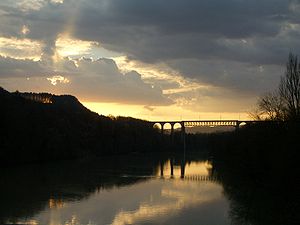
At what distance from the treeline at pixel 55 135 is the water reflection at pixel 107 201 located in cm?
1958

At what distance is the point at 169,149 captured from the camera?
6156 inches

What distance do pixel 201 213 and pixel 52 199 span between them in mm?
10758

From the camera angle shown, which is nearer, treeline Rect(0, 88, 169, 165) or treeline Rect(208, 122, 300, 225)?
treeline Rect(208, 122, 300, 225)

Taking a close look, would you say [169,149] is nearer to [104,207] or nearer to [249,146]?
[249,146]

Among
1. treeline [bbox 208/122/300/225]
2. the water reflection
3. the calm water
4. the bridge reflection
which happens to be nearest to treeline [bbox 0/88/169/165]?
the calm water

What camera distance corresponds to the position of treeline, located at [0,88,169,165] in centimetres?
7138

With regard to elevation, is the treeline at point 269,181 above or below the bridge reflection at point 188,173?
above

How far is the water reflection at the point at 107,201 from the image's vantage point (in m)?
28.8

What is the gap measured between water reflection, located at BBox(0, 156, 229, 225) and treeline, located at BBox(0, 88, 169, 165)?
19.6m

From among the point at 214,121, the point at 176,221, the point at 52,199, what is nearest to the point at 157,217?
the point at 176,221

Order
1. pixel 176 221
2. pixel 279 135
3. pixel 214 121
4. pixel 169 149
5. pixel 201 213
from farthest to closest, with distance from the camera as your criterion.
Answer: pixel 214 121 → pixel 169 149 → pixel 279 135 → pixel 201 213 → pixel 176 221

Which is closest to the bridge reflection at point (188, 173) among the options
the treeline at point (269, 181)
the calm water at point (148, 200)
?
the calm water at point (148, 200)

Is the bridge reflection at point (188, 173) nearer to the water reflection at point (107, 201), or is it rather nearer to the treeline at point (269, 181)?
the water reflection at point (107, 201)

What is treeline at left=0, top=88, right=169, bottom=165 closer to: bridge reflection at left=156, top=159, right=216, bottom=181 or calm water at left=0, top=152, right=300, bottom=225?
calm water at left=0, top=152, right=300, bottom=225
